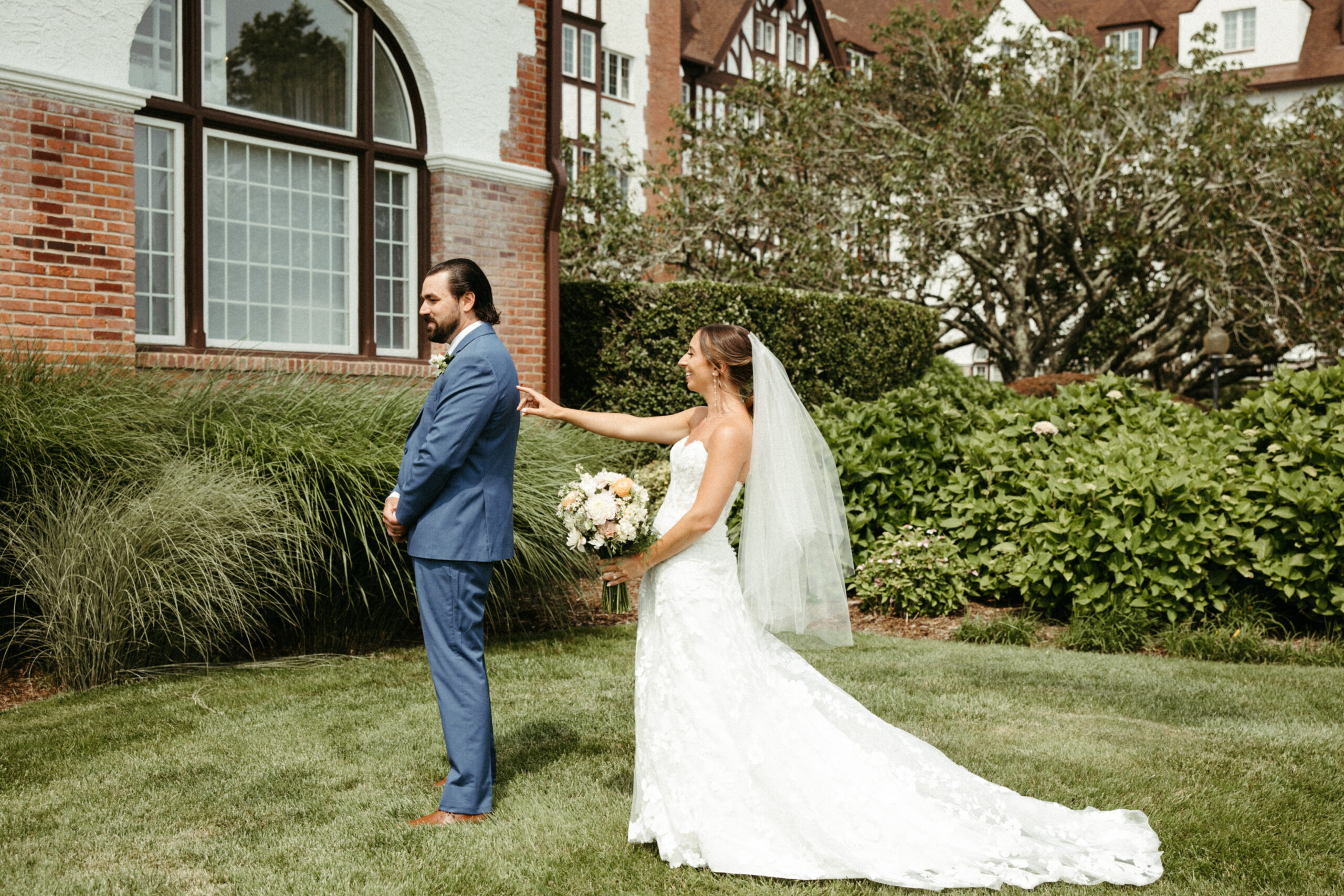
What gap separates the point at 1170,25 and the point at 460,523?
3968 cm

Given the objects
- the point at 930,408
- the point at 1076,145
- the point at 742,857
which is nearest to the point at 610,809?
the point at 742,857

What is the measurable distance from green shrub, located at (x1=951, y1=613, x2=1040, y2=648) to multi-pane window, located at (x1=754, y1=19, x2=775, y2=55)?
28662mm

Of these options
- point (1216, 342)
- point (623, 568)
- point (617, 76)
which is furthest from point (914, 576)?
point (617, 76)

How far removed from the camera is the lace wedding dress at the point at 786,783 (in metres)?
3.64

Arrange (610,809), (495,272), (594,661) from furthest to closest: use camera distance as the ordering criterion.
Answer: (495,272) < (594,661) < (610,809)

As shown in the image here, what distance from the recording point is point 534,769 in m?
4.73

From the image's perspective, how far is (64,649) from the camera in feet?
19.6

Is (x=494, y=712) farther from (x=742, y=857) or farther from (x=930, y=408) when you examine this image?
(x=930, y=408)

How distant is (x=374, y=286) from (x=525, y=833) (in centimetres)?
673

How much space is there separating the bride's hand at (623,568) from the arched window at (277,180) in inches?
220

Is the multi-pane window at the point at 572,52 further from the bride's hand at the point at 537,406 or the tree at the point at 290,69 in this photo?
the bride's hand at the point at 537,406

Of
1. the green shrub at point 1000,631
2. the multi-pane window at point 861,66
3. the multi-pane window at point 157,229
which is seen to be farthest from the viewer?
the multi-pane window at point 861,66

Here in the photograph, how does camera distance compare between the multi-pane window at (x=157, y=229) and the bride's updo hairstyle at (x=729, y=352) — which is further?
the multi-pane window at (x=157, y=229)

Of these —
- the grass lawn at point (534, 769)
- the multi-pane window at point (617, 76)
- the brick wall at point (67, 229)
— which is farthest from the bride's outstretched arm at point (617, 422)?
the multi-pane window at point (617, 76)
